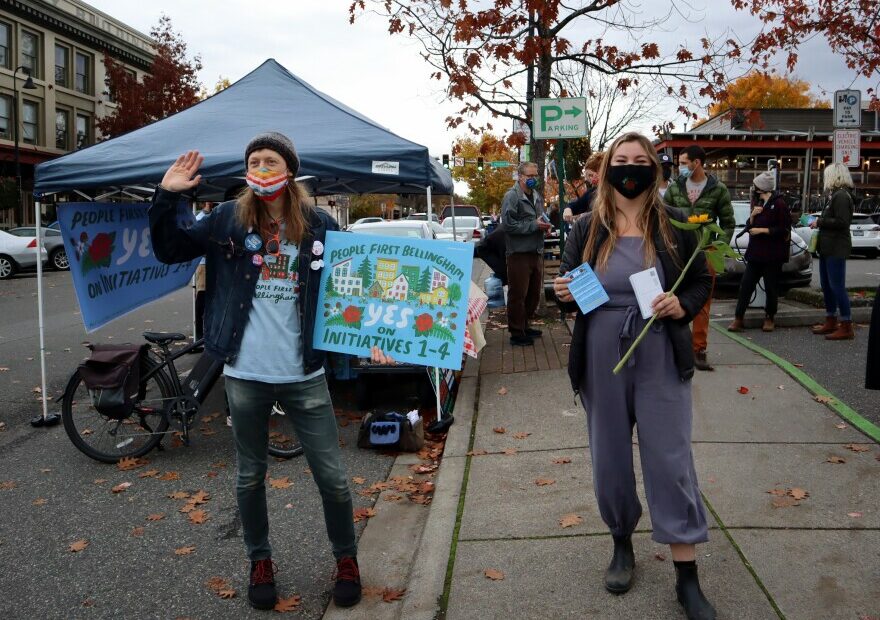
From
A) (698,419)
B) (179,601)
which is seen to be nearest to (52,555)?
(179,601)

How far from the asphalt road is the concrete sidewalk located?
0.47 metres

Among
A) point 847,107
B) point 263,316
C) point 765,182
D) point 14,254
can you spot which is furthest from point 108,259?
point 14,254

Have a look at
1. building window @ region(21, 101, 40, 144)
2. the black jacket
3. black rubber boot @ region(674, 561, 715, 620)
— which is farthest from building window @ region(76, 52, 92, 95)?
black rubber boot @ region(674, 561, 715, 620)

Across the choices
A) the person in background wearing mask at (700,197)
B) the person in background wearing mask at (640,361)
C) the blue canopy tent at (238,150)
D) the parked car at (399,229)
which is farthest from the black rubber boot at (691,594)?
the parked car at (399,229)

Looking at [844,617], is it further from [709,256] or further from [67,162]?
[67,162]

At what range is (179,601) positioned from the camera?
3.73m

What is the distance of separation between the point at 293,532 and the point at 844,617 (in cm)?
277

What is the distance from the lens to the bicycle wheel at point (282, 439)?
5.84 metres

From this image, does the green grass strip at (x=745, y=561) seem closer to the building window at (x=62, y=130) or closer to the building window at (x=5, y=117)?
the building window at (x=5, y=117)

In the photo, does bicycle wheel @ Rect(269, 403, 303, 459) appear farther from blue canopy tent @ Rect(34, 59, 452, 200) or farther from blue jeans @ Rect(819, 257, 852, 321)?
blue jeans @ Rect(819, 257, 852, 321)

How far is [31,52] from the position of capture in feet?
125

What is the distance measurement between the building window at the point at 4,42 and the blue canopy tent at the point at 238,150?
3384 cm

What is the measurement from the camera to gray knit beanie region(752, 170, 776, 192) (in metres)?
8.50

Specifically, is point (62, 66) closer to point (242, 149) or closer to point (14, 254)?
point (14, 254)
